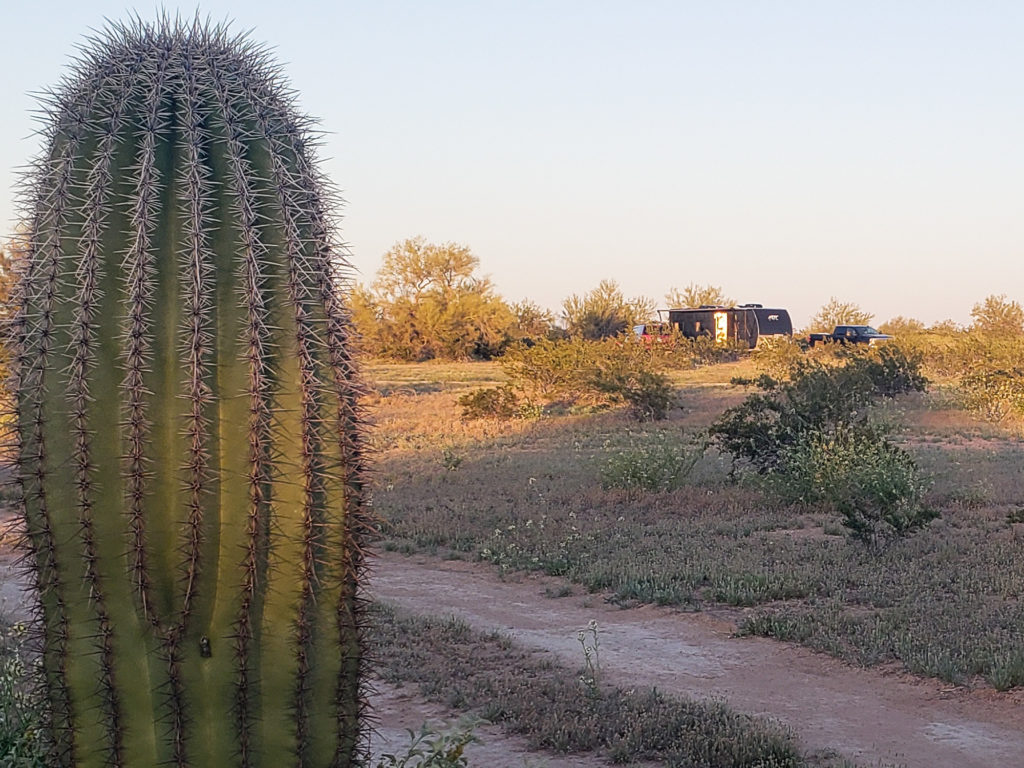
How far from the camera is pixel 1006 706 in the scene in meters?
5.93

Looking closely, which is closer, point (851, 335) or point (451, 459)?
point (451, 459)

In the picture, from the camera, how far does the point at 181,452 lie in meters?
3.24

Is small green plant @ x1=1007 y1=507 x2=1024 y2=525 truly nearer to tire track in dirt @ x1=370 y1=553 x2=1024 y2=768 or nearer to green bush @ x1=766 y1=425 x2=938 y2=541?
green bush @ x1=766 y1=425 x2=938 y2=541

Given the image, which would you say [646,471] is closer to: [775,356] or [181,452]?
[181,452]

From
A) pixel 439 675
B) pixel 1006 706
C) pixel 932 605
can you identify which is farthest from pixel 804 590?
pixel 439 675

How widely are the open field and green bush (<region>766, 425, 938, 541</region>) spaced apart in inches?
8.4

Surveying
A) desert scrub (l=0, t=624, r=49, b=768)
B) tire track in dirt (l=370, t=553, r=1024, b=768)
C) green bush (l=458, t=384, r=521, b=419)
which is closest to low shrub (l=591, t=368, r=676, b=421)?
green bush (l=458, t=384, r=521, b=419)

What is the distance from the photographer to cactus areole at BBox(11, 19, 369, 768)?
10.6 ft

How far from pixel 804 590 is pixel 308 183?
5.78m

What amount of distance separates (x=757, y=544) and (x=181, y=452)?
7.45m

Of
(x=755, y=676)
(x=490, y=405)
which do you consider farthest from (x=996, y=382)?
(x=755, y=676)

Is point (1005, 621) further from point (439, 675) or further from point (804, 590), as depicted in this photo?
point (439, 675)

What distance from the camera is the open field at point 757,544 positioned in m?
7.15

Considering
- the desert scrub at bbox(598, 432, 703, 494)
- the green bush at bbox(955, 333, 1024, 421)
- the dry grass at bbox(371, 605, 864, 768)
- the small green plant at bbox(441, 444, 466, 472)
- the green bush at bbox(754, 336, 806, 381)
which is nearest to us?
the dry grass at bbox(371, 605, 864, 768)
